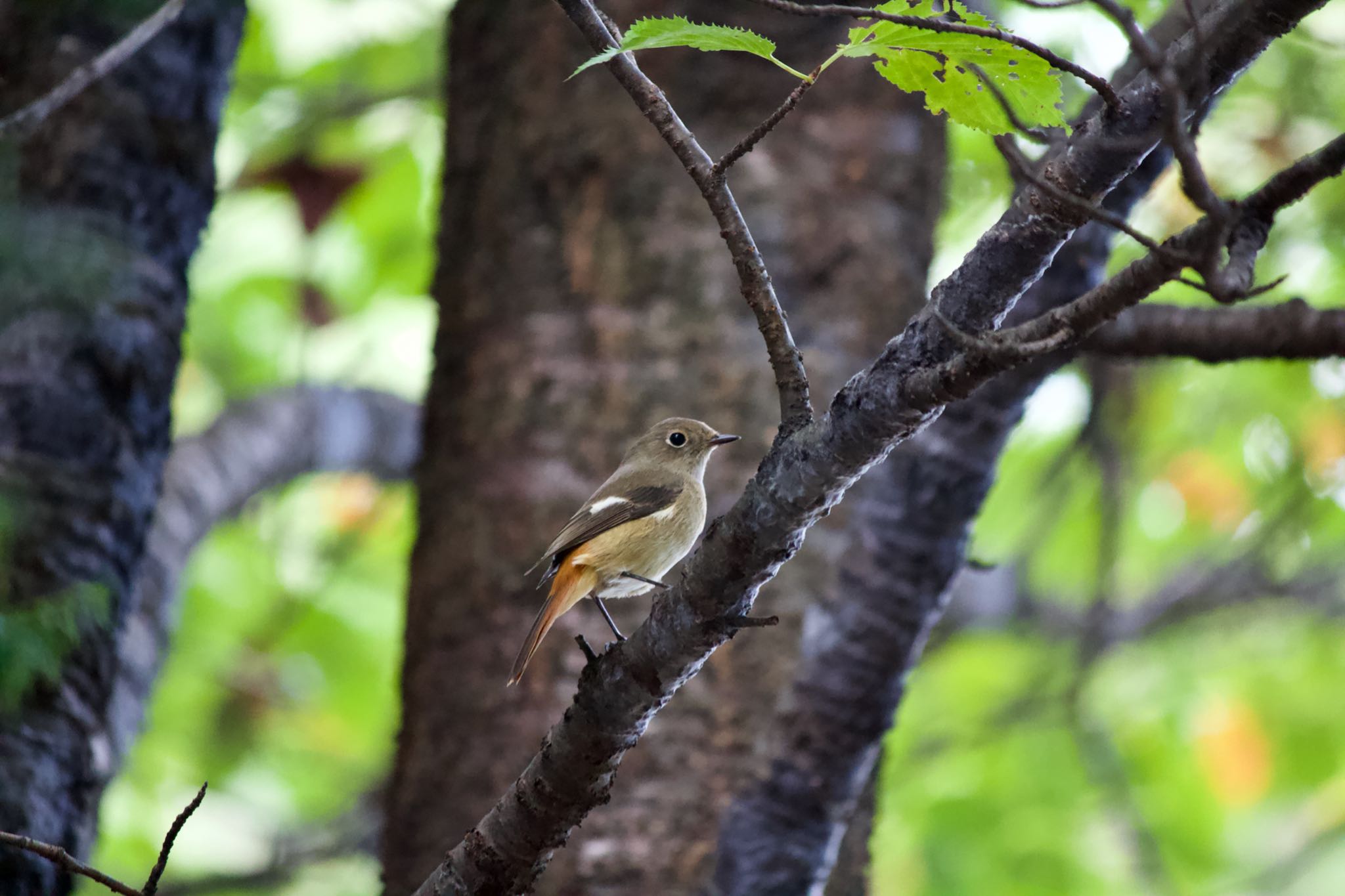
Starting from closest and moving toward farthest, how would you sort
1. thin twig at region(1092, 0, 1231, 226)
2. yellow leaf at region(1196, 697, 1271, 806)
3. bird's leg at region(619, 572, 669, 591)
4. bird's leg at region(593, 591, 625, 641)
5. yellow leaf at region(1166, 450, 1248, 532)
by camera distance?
thin twig at region(1092, 0, 1231, 226) < bird's leg at region(593, 591, 625, 641) < bird's leg at region(619, 572, 669, 591) < yellow leaf at region(1196, 697, 1271, 806) < yellow leaf at region(1166, 450, 1248, 532)

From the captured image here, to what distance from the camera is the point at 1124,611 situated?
5.41 meters

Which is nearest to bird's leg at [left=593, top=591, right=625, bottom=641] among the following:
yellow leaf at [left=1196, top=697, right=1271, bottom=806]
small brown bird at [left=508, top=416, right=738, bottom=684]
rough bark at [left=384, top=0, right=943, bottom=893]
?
small brown bird at [left=508, top=416, right=738, bottom=684]

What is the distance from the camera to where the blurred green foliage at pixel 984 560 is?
4.77 metres

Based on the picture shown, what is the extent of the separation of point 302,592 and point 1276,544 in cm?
411

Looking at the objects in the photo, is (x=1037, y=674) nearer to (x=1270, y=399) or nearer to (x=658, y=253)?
(x=1270, y=399)

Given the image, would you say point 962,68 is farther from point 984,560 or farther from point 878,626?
point 984,560

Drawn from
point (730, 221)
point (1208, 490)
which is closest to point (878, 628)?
point (730, 221)

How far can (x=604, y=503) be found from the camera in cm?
256

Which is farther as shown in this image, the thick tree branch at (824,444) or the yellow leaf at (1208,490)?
the yellow leaf at (1208,490)

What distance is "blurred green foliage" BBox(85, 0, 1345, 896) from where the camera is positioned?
188 inches

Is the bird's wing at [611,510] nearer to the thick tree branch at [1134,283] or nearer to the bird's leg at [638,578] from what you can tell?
the bird's leg at [638,578]

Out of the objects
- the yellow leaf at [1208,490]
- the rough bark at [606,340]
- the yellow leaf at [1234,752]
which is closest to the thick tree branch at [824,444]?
the rough bark at [606,340]

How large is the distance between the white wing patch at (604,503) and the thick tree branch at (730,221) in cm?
96

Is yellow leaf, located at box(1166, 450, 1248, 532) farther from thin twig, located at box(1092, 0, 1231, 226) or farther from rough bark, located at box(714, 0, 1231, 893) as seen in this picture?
thin twig, located at box(1092, 0, 1231, 226)
